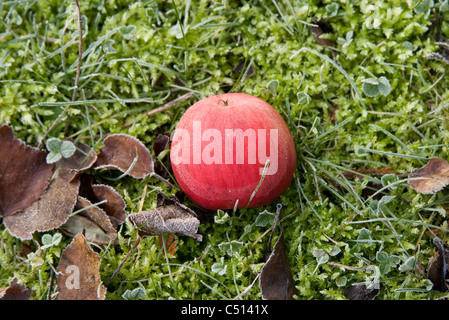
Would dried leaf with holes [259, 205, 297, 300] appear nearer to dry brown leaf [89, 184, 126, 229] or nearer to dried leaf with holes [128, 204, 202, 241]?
dried leaf with holes [128, 204, 202, 241]

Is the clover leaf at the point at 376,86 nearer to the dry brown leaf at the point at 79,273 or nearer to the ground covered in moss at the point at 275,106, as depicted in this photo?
the ground covered in moss at the point at 275,106

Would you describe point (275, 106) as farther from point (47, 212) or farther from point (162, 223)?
point (47, 212)

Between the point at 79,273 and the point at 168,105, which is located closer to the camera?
the point at 79,273

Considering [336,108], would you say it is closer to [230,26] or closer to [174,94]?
[230,26]

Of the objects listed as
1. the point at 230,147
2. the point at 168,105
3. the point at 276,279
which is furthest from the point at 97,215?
the point at 276,279
